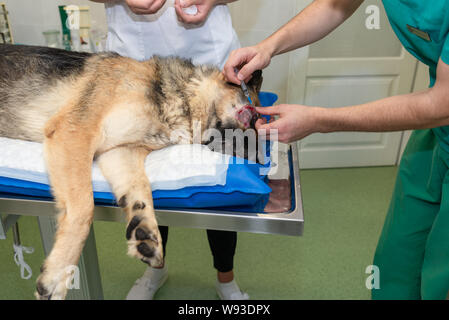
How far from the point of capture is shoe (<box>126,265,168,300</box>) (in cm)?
191

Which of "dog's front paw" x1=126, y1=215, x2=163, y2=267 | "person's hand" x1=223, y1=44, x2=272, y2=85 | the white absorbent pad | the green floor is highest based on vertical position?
"person's hand" x1=223, y1=44, x2=272, y2=85

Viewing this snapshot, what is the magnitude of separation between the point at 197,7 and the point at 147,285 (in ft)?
4.61

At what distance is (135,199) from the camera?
102 centimetres

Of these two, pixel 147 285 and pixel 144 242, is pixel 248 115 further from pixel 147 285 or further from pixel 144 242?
pixel 147 285

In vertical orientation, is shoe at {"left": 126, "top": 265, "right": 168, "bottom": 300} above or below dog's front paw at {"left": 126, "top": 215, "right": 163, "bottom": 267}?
below

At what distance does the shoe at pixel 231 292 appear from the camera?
1906mm

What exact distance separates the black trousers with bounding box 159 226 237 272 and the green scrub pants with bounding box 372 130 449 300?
2.09 ft

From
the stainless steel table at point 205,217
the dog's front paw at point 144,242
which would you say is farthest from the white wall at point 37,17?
the dog's front paw at point 144,242

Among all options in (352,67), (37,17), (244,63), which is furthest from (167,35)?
(352,67)

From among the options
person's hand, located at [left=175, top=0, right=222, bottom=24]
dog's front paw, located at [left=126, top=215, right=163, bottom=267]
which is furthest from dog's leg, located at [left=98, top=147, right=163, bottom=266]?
person's hand, located at [left=175, top=0, right=222, bottom=24]

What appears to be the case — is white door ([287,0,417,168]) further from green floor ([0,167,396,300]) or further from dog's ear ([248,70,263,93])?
dog's ear ([248,70,263,93])
